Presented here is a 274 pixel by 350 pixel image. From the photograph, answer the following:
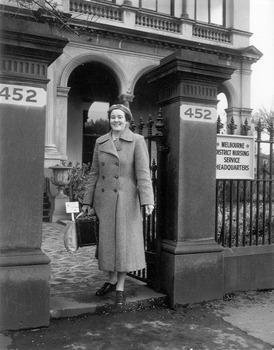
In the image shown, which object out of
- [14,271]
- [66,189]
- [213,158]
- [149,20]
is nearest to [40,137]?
[14,271]

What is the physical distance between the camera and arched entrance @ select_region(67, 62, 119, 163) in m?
17.3

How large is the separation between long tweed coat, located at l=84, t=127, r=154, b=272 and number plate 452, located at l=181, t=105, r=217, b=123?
55 centimetres

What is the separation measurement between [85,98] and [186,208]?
46.4ft

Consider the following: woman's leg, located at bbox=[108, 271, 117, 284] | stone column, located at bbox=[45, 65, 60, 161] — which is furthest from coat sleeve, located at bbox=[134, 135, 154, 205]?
stone column, located at bbox=[45, 65, 60, 161]

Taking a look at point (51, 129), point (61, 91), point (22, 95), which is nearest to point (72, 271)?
point (22, 95)

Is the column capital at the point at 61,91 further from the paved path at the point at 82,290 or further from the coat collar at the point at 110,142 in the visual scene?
the coat collar at the point at 110,142

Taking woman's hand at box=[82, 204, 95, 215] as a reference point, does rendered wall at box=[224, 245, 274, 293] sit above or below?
below

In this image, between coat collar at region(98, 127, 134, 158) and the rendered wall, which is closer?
coat collar at region(98, 127, 134, 158)

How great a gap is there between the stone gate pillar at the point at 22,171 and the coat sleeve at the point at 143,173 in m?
0.91

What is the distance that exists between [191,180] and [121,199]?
788 mm

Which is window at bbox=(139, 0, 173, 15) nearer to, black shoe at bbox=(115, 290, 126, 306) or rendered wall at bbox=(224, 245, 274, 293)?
rendered wall at bbox=(224, 245, 274, 293)

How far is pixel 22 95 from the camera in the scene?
349cm

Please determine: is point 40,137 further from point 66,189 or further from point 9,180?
point 66,189

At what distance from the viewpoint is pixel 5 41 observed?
335cm
